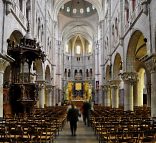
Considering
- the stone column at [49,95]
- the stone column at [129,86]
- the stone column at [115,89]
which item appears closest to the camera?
the stone column at [129,86]

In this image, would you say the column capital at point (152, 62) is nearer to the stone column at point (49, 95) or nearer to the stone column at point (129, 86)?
the stone column at point (129, 86)

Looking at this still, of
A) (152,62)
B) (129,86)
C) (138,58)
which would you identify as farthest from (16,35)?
(138,58)

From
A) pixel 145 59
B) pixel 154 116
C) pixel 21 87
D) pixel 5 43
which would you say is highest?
pixel 5 43

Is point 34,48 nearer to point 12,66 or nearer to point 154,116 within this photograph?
point 12,66

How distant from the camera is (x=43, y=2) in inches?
1572

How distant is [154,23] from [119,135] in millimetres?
10073

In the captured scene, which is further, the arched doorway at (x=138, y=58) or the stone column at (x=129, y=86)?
the stone column at (x=129, y=86)

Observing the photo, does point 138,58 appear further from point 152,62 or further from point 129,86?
point 152,62

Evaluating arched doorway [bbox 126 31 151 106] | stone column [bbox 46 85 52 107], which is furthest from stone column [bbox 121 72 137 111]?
stone column [bbox 46 85 52 107]

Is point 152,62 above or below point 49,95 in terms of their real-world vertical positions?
above

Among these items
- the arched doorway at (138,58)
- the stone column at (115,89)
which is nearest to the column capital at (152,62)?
the arched doorway at (138,58)

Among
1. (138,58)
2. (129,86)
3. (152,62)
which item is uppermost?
(138,58)

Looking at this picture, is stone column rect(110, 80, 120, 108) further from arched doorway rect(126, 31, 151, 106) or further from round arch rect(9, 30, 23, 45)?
round arch rect(9, 30, 23, 45)

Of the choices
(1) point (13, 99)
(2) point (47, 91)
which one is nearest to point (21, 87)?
(1) point (13, 99)
